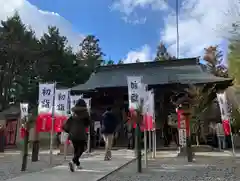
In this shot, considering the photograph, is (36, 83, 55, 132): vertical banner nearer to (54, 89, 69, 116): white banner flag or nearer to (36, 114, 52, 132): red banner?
(36, 114, 52, 132): red banner

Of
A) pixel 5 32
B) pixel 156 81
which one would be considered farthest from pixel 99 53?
pixel 156 81

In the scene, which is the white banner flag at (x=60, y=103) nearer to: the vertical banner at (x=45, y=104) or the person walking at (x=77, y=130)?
the vertical banner at (x=45, y=104)

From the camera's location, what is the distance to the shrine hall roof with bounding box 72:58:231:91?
1448 cm

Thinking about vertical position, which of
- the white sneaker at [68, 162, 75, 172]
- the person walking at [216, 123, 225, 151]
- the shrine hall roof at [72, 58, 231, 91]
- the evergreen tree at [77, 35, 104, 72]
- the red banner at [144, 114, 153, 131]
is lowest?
the white sneaker at [68, 162, 75, 172]

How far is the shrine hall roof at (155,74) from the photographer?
14477 millimetres

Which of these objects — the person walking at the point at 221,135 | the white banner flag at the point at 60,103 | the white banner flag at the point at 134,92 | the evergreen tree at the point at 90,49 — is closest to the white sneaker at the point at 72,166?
the white banner flag at the point at 134,92

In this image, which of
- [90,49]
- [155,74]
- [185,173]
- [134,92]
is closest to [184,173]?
[185,173]

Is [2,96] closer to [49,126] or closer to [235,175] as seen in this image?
[49,126]

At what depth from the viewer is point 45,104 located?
335 inches

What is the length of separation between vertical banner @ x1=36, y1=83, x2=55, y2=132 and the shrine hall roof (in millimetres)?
6765

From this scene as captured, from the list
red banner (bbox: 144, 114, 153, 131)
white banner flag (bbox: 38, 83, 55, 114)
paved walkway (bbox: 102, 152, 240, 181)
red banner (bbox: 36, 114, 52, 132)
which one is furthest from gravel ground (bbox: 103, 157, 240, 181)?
white banner flag (bbox: 38, 83, 55, 114)

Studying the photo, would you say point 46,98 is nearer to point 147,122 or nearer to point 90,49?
point 147,122

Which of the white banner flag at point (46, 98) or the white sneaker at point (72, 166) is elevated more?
the white banner flag at point (46, 98)

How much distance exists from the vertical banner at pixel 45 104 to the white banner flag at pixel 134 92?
8.63ft
